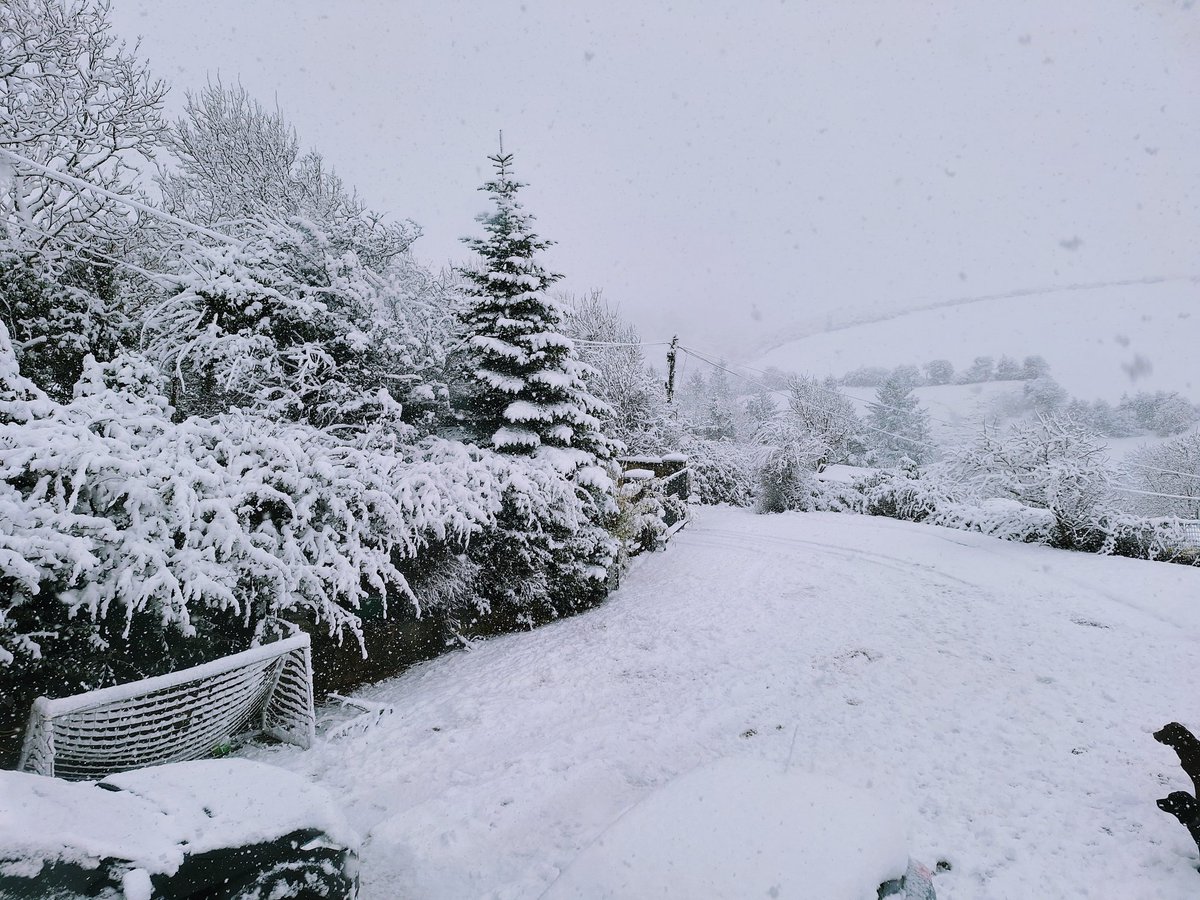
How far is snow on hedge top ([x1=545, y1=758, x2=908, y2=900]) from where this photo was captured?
188 cm

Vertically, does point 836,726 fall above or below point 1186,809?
below

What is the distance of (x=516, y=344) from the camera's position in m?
8.59

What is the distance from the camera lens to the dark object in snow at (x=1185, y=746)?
10.2ft

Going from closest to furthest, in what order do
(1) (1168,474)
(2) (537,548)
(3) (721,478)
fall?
(2) (537,548) < (3) (721,478) < (1) (1168,474)

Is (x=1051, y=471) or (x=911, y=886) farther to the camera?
(x=1051, y=471)

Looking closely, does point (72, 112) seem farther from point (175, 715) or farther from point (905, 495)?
point (905, 495)

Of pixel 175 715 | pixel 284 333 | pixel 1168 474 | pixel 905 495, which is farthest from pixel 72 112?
pixel 1168 474

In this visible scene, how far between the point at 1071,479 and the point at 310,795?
45.7ft

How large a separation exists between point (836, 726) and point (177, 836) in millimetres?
4928

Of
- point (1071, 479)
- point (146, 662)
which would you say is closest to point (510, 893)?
point (146, 662)

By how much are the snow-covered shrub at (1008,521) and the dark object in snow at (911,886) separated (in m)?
12.2

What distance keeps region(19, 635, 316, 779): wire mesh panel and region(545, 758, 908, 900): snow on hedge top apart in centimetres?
317

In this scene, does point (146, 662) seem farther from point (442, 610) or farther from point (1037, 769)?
point (1037, 769)

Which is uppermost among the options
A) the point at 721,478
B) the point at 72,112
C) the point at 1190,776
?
the point at 72,112
